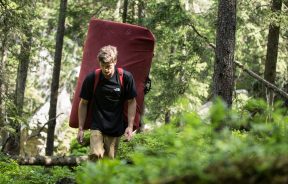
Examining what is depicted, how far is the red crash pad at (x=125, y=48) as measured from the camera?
774 centimetres

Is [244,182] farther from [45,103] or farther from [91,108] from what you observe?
[45,103]

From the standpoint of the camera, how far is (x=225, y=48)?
26.0 feet

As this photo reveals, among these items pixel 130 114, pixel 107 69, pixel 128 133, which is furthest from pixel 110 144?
pixel 107 69

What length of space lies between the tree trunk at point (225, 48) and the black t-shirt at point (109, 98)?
1936 mm

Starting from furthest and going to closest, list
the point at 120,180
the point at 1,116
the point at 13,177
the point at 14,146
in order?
the point at 14,146
the point at 1,116
the point at 13,177
the point at 120,180

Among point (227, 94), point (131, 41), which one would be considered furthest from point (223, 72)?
point (131, 41)

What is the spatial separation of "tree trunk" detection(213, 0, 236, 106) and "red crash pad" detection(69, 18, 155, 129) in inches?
46.1

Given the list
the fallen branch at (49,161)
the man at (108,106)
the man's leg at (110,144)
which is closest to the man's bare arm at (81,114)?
the man at (108,106)

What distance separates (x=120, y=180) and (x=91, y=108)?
15.0 ft

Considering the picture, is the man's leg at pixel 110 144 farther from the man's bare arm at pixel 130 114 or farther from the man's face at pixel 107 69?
the man's face at pixel 107 69

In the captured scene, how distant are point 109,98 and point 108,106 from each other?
0.14 meters

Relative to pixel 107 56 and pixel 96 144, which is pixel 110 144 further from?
pixel 107 56

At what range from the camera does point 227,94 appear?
26.4 feet

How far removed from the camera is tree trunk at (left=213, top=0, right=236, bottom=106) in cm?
786
